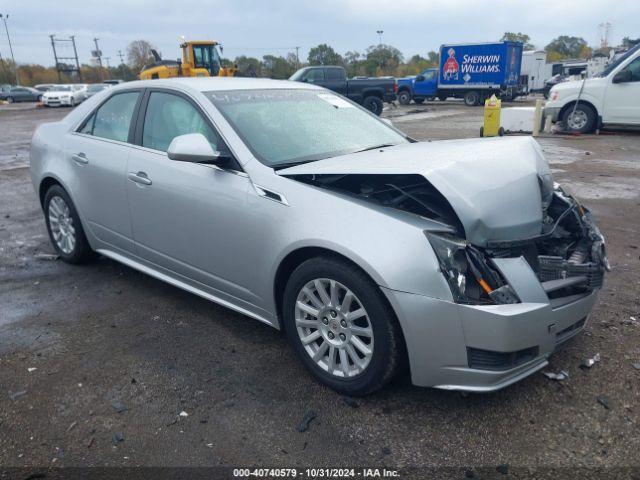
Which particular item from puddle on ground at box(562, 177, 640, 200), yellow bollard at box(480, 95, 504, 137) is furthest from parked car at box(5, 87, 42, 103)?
puddle on ground at box(562, 177, 640, 200)

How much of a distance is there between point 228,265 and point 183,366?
671mm

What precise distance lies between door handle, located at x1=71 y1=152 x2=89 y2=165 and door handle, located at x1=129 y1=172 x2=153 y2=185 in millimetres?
727

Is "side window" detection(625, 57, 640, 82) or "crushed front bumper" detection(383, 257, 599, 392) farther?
"side window" detection(625, 57, 640, 82)

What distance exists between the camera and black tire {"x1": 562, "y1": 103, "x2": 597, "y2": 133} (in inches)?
529

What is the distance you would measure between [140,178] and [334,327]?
1.90 metres

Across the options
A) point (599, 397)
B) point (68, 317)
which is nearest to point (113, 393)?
point (68, 317)

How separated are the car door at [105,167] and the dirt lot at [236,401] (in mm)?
543

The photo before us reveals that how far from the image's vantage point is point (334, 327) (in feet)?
9.40

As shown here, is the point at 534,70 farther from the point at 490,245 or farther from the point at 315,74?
the point at 490,245

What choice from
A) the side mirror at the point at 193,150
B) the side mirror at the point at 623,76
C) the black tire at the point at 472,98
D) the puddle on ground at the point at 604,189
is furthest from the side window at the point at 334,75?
the side mirror at the point at 193,150

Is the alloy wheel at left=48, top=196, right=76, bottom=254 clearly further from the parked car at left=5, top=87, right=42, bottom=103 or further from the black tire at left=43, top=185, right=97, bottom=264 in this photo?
the parked car at left=5, top=87, right=42, bottom=103

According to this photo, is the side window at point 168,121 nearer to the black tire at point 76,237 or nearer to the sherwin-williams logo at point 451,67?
the black tire at point 76,237

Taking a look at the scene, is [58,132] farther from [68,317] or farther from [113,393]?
[113,393]

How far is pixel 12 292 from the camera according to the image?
4.45m
